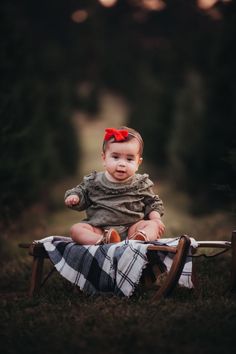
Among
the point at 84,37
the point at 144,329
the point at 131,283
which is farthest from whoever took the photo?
the point at 84,37

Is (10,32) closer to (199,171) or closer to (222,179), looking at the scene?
(222,179)

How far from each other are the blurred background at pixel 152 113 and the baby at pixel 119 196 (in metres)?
0.72

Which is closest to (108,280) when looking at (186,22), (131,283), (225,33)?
(131,283)

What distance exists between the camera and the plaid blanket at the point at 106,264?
169 inches

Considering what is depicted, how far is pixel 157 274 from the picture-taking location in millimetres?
4586

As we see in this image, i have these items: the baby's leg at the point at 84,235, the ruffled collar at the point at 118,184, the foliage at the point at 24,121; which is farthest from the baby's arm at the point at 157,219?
the foliage at the point at 24,121

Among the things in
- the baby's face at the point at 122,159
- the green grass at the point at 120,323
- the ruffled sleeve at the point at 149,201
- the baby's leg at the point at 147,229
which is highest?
the baby's face at the point at 122,159

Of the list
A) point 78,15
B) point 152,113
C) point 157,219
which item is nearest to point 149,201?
point 157,219

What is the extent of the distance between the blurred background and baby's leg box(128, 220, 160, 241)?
2.51ft

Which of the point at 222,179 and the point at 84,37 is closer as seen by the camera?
the point at 222,179

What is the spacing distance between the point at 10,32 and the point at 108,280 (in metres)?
7.32

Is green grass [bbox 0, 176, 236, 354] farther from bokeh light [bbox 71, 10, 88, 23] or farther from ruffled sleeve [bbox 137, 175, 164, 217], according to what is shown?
bokeh light [bbox 71, 10, 88, 23]

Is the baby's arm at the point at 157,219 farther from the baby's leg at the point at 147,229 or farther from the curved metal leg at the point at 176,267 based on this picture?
the curved metal leg at the point at 176,267

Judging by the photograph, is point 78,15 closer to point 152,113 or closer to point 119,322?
point 152,113
